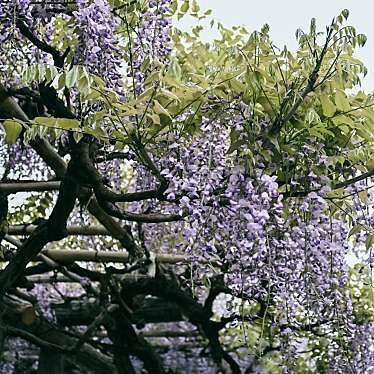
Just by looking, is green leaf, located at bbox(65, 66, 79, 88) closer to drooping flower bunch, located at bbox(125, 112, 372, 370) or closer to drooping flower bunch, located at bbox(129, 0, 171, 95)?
drooping flower bunch, located at bbox(125, 112, 372, 370)

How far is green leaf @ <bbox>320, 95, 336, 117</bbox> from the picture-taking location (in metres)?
2.16

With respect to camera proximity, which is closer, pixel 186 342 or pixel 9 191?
pixel 9 191

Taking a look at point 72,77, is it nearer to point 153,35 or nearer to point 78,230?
point 153,35

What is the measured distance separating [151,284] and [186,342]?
1906 mm

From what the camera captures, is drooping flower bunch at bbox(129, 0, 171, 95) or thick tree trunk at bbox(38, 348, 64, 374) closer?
drooping flower bunch at bbox(129, 0, 171, 95)

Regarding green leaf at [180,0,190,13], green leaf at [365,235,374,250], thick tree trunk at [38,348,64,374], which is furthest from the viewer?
thick tree trunk at [38,348,64,374]

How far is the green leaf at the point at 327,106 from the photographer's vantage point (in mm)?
2160

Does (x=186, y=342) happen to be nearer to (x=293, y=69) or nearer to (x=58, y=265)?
(x=58, y=265)

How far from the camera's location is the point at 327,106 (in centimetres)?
219

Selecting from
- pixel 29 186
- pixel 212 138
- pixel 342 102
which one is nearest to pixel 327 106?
pixel 342 102

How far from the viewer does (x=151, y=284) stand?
4.26m

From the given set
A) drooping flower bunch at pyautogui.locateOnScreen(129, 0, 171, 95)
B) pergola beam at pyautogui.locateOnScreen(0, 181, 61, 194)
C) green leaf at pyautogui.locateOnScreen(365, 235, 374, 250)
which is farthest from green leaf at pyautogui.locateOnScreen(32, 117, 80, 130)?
pergola beam at pyautogui.locateOnScreen(0, 181, 61, 194)

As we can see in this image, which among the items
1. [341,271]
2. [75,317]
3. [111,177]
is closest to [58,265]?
[111,177]

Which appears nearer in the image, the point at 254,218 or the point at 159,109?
the point at 159,109
